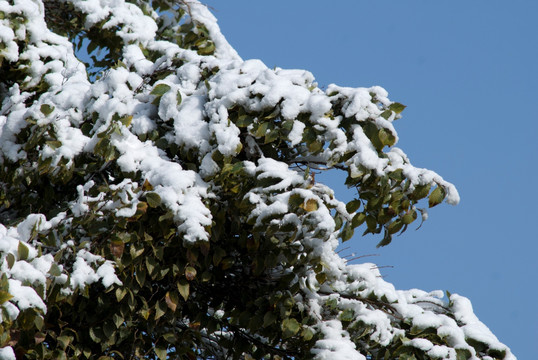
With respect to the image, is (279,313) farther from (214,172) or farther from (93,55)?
(93,55)

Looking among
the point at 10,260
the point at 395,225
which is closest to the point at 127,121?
the point at 10,260

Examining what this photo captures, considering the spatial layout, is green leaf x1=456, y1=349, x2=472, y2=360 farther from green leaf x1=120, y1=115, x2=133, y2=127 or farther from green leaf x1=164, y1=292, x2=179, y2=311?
green leaf x1=120, y1=115, x2=133, y2=127

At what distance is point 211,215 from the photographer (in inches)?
129

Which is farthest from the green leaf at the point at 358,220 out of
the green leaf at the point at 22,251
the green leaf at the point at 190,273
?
the green leaf at the point at 22,251

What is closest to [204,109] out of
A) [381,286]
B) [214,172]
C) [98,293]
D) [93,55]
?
[214,172]

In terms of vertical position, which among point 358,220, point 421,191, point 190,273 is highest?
point 421,191

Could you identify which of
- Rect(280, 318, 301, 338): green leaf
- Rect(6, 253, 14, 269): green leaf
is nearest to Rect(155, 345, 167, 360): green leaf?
Rect(280, 318, 301, 338): green leaf

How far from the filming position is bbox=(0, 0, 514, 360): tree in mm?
3197

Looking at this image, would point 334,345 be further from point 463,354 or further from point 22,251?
point 22,251

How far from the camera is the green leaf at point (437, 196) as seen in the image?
343cm

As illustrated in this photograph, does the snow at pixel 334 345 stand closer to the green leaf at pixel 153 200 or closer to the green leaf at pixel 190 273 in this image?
the green leaf at pixel 190 273

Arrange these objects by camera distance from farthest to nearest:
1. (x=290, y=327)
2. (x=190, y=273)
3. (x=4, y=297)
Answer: (x=290, y=327), (x=190, y=273), (x=4, y=297)

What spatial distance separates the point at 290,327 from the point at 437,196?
911 millimetres

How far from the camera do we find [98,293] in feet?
11.0
